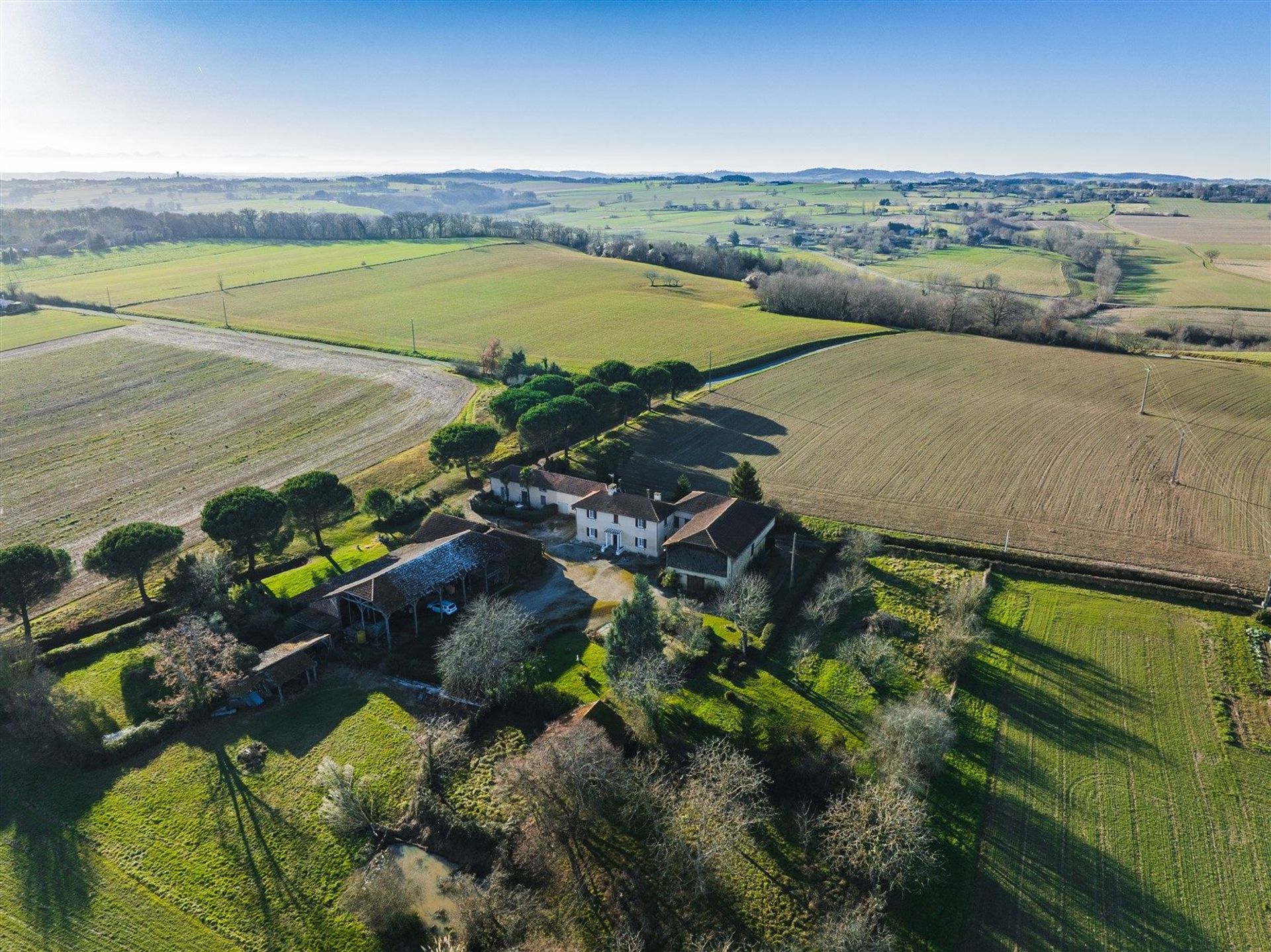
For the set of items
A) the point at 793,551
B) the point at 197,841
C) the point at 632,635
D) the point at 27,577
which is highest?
the point at 27,577

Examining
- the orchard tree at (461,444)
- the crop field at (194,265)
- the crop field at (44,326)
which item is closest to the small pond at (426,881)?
the orchard tree at (461,444)

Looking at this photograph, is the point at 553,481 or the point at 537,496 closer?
the point at 553,481

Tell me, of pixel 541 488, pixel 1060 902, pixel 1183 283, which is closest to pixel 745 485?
pixel 541 488

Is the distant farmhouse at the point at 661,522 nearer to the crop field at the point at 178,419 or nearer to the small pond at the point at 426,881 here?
the crop field at the point at 178,419

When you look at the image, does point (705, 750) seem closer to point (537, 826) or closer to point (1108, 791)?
point (537, 826)

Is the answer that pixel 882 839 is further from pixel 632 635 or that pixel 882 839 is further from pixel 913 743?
pixel 632 635

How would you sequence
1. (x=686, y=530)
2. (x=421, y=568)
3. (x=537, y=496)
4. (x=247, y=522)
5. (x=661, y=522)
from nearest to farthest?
(x=421, y=568) < (x=247, y=522) < (x=686, y=530) < (x=661, y=522) < (x=537, y=496)
